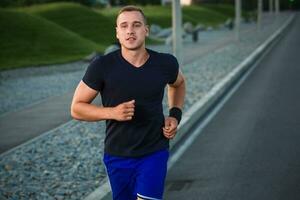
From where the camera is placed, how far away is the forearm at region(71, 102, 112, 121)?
395 cm

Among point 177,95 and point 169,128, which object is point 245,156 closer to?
point 177,95

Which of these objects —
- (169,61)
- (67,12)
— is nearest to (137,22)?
(169,61)

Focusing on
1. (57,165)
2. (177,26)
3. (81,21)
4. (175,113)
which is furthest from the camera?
(81,21)

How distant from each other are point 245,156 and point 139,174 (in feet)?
15.8

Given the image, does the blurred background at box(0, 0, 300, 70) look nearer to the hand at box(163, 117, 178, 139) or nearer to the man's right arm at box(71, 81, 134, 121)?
the man's right arm at box(71, 81, 134, 121)

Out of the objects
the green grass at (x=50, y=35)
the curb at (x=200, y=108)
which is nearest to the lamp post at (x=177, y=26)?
the curb at (x=200, y=108)

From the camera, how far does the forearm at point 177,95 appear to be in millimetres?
4484

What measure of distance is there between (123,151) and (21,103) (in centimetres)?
1200

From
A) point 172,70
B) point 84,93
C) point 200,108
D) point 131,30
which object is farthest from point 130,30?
point 200,108

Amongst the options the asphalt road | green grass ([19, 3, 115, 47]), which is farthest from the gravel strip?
green grass ([19, 3, 115, 47])

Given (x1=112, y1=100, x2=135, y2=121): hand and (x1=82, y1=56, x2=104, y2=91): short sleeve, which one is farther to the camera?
(x1=82, y1=56, x2=104, y2=91): short sleeve

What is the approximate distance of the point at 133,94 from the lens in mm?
4012

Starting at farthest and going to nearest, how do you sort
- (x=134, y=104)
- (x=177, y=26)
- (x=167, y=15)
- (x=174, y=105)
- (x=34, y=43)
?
1. (x=167, y=15)
2. (x=34, y=43)
3. (x=177, y=26)
4. (x=174, y=105)
5. (x=134, y=104)

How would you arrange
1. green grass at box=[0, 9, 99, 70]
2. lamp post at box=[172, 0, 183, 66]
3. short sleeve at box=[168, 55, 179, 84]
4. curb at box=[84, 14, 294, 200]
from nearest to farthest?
short sleeve at box=[168, 55, 179, 84] < curb at box=[84, 14, 294, 200] < lamp post at box=[172, 0, 183, 66] < green grass at box=[0, 9, 99, 70]
